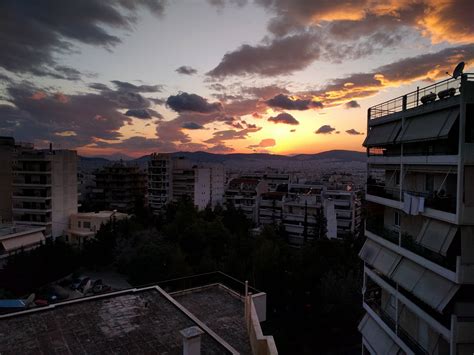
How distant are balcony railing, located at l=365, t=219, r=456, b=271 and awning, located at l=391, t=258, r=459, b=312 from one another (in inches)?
18.4

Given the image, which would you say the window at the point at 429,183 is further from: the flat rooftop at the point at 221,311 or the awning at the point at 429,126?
the flat rooftop at the point at 221,311

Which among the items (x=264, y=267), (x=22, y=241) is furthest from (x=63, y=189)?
(x=264, y=267)

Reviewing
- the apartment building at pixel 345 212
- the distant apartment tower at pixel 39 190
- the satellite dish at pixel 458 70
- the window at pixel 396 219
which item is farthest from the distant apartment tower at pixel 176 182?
the satellite dish at pixel 458 70

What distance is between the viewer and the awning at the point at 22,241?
3147 cm

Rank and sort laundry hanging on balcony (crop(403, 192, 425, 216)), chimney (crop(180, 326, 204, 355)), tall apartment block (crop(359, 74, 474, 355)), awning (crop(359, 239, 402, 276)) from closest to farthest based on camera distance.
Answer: chimney (crop(180, 326, 204, 355)) → tall apartment block (crop(359, 74, 474, 355)) → laundry hanging on balcony (crop(403, 192, 425, 216)) → awning (crop(359, 239, 402, 276))

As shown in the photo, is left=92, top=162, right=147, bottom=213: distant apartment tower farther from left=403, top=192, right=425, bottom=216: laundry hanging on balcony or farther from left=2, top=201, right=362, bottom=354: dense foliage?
left=403, top=192, right=425, bottom=216: laundry hanging on balcony

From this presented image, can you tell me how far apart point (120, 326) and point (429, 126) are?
34.1 feet

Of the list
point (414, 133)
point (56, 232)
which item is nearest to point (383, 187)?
point (414, 133)

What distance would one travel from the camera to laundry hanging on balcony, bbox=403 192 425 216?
10.9 metres

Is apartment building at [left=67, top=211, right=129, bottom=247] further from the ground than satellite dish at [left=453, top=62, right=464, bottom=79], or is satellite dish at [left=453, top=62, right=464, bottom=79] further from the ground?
satellite dish at [left=453, top=62, right=464, bottom=79]

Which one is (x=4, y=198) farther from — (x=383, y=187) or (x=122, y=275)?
(x=383, y=187)

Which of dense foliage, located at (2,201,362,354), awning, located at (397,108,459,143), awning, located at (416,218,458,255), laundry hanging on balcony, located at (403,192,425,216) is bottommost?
dense foliage, located at (2,201,362,354)

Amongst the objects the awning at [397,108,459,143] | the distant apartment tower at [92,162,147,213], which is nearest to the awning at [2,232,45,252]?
the distant apartment tower at [92,162,147,213]

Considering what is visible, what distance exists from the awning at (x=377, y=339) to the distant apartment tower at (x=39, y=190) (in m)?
36.6
